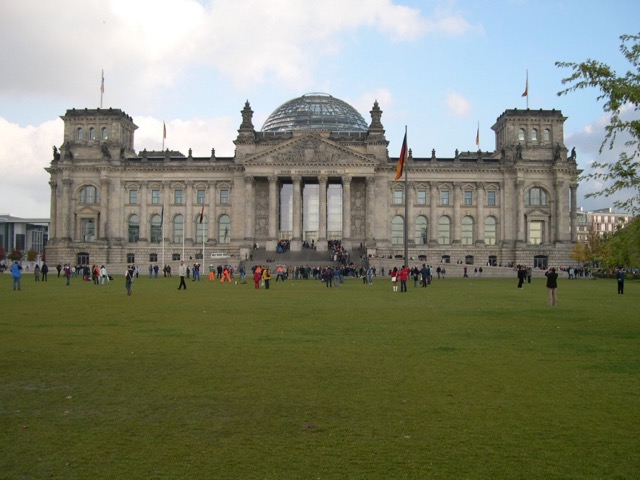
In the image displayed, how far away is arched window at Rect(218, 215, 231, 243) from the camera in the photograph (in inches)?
4134

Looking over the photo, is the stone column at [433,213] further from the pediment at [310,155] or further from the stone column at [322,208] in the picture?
the stone column at [322,208]

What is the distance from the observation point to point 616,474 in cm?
845

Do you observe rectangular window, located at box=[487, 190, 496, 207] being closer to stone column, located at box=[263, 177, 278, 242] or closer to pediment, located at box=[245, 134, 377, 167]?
pediment, located at box=[245, 134, 377, 167]

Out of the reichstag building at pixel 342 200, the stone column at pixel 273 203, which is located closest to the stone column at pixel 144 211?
the reichstag building at pixel 342 200

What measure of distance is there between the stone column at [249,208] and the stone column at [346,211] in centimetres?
1277

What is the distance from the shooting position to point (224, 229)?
105375 mm

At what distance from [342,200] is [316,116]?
74.1 ft

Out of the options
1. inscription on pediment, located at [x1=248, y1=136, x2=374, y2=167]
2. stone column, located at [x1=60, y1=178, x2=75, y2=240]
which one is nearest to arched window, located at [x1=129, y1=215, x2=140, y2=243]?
stone column, located at [x1=60, y1=178, x2=75, y2=240]

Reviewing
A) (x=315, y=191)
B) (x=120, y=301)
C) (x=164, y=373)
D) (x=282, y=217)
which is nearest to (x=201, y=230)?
(x=282, y=217)

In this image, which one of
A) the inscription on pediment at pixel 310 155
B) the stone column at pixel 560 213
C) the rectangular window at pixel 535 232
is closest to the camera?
the inscription on pediment at pixel 310 155

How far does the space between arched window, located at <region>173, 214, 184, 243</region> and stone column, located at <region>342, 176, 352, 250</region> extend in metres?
23.8

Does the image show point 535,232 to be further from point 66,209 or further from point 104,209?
point 66,209

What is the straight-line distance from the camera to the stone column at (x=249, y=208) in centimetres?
10094

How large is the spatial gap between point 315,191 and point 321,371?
10428 cm
